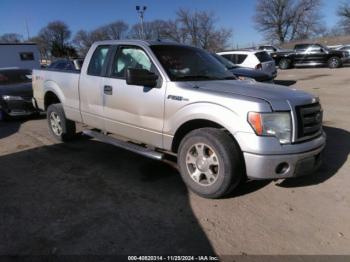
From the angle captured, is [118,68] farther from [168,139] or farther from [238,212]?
[238,212]

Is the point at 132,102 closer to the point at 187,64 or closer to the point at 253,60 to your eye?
the point at 187,64

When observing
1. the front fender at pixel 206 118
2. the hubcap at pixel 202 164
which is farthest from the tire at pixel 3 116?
the hubcap at pixel 202 164

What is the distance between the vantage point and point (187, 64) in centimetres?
489

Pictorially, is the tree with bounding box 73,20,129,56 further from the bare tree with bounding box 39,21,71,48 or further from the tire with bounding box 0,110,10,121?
the tire with bounding box 0,110,10,121

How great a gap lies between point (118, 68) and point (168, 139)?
143 cm

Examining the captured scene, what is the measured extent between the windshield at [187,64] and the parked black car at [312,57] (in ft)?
70.2

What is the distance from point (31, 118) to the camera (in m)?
9.84

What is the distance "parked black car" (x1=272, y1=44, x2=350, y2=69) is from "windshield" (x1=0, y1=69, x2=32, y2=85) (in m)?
19.9

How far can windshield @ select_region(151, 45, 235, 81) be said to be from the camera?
183 inches

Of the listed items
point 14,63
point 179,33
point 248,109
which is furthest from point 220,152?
point 179,33

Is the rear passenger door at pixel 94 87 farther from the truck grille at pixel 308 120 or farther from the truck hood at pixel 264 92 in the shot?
the truck grille at pixel 308 120

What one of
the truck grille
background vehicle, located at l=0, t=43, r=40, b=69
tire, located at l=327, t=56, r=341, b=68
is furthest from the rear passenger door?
tire, located at l=327, t=56, r=341, b=68

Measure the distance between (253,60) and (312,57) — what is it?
1195 cm

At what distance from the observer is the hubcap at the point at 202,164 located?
4.06 metres
